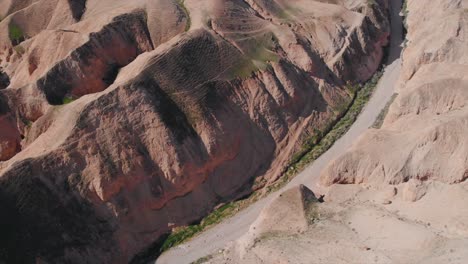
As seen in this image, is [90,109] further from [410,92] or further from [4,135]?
[410,92]

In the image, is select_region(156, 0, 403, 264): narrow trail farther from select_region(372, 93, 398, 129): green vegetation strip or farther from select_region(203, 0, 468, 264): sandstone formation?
select_region(203, 0, 468, 264): sandstone formation

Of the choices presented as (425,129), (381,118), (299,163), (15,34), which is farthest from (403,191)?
(15,34)

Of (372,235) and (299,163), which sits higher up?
(299,163)

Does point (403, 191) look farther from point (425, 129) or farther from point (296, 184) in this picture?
point (296, 184)

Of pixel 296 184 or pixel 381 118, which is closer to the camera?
pixel 296 184

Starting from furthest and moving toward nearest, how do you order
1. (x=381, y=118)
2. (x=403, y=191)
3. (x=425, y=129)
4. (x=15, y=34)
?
(x=15, y=34) < (x=381, y=118) < (x=425, y=129) < (x=403, y=191)

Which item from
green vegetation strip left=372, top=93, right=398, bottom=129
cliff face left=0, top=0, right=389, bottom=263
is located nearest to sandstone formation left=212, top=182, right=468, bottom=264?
cliff face left=0, top=0, right=389, bottom=263

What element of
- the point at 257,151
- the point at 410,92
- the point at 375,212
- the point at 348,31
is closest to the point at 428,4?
the point at 348,31

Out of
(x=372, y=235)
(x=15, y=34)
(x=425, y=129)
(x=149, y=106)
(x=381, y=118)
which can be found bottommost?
(x=372, y=235)
